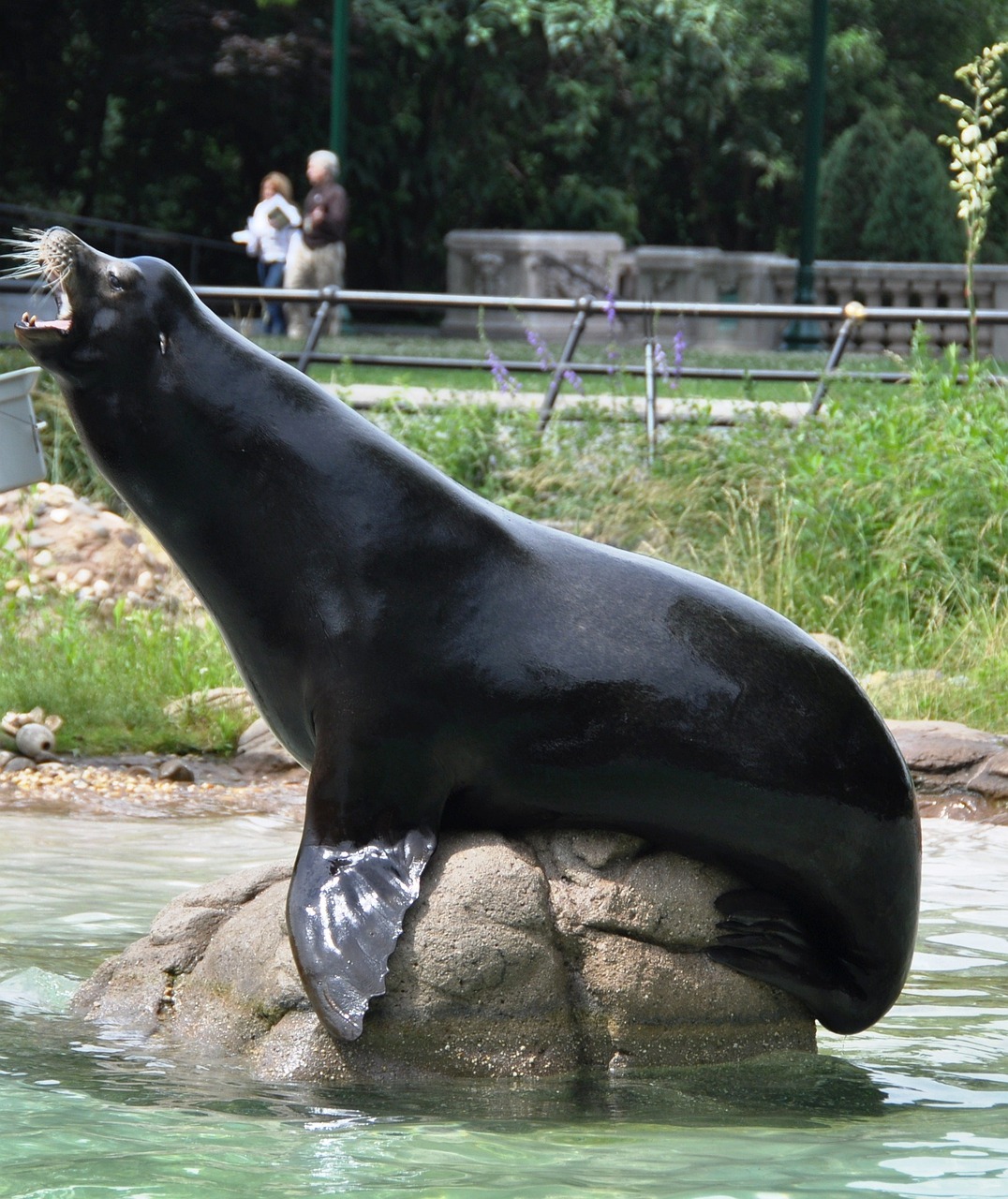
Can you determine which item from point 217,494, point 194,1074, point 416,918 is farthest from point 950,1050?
point 217,494

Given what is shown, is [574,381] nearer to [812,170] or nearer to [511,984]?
[511,984]

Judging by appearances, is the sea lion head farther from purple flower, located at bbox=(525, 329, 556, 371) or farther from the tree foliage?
the tree foliage

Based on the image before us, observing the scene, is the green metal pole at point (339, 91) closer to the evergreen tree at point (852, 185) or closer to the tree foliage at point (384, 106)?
the tree foliage at point (384, 106)

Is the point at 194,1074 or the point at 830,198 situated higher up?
the point at 830,198

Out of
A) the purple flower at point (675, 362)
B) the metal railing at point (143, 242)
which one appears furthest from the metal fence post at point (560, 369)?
the metal railing at point (143, 242)

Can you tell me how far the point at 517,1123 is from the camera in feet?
11.9

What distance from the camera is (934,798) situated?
782 centimetres

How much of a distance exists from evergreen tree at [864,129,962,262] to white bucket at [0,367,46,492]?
23.2 meters

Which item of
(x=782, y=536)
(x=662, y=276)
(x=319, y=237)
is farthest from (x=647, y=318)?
(x=662, y=276)

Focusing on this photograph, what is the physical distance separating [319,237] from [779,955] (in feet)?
46.6

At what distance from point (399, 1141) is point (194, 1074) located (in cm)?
67

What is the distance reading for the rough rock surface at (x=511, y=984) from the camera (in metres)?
3.95

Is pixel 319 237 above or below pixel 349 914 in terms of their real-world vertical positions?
above

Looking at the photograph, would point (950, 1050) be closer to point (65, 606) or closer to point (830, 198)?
point (65, 606)
